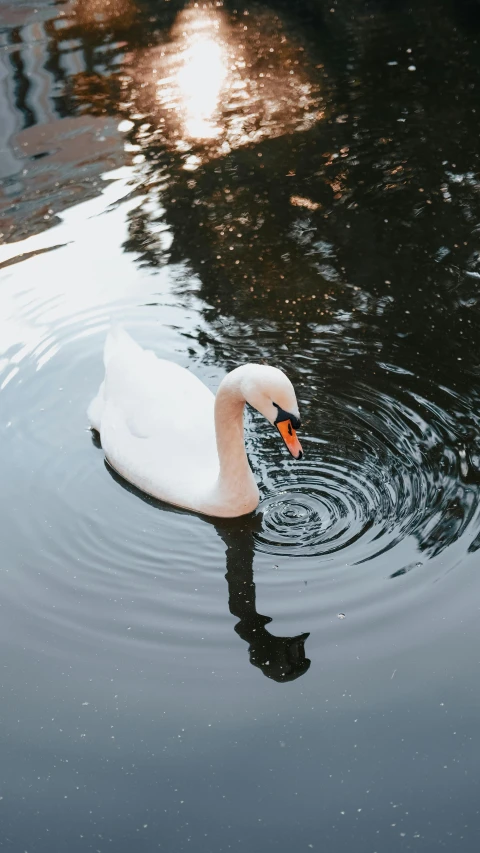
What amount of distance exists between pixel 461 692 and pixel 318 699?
66cm

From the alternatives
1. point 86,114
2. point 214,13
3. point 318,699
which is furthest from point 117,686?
point 214,13

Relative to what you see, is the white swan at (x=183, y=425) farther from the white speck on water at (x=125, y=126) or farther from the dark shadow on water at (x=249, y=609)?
the white speck on water at (x=125, y=126)

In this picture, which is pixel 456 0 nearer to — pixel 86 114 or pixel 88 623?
pixel 86 114

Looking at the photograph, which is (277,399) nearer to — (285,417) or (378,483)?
(285,417)

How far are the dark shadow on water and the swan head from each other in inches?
29.5

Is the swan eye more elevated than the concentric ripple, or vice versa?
the swan eye

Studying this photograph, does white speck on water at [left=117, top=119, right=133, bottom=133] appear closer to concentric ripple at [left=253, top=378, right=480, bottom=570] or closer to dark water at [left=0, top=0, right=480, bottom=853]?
dark water at [left=0, top=0, right=480, bottom=853]

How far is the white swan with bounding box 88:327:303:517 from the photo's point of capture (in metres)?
5.20

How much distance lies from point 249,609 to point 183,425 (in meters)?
1.44

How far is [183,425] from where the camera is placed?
6164 mm

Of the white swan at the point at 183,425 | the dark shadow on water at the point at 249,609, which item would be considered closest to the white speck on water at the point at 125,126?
the white swan at the point at 183,425

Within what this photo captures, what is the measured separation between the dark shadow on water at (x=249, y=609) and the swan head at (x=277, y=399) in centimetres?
75

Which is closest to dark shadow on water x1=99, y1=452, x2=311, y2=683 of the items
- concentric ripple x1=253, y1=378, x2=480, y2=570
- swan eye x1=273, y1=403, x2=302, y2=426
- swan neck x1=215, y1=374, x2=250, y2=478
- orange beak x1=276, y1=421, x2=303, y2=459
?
concentric ripple x1=253, y1=378, x2=480, y2=570

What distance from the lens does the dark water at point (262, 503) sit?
4230 millimetres
